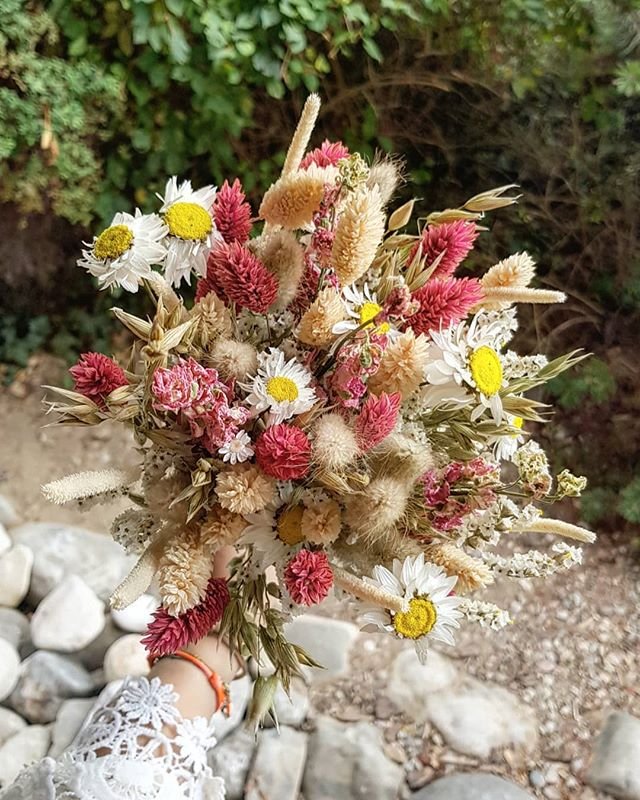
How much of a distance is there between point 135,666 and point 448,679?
680mm

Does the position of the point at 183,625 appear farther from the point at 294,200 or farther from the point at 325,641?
the point at 325,641

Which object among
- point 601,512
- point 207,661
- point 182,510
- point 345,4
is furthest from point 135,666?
point 345,4

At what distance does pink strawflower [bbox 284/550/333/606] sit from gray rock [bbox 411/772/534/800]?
891 millimetres

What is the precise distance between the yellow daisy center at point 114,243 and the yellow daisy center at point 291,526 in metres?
0.31

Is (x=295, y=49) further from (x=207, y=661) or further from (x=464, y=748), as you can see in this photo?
(x=464, y=748)

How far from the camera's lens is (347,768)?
1411 millimetres

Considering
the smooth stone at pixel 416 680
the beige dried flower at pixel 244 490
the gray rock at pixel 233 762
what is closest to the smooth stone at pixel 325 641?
the smooth stone at pixel 416 680

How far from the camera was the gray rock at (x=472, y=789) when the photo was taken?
4.41ft

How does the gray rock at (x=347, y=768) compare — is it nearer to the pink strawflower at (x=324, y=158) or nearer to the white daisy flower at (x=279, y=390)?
the white daisy flower at (x=279, y=390)

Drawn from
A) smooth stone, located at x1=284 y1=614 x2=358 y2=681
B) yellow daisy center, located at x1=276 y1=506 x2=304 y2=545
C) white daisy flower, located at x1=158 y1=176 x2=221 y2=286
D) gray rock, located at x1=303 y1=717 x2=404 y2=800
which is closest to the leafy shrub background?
smooth stone, located at x1=284 y1=614 x2=358 y2=681

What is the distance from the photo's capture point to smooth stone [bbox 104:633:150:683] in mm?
1474

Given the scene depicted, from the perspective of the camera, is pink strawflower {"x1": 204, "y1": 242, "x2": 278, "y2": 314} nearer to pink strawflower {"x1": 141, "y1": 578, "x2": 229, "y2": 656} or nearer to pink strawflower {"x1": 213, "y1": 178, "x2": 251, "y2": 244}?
pink strawflower {"x1": 213, "y1": 178, "x2": 251, "y2": 244}

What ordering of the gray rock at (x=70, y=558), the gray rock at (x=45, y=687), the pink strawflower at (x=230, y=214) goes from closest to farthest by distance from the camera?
the pink strawflower at (x=230, y=214)
the gray rock at (x=45, y=687)
the gray rock at (x=70, y=558)

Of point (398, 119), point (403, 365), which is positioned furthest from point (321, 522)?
point (398, 119)
